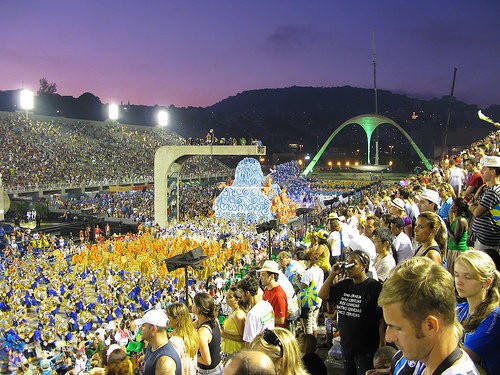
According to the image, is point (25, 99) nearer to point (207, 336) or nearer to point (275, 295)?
point (275, 295)

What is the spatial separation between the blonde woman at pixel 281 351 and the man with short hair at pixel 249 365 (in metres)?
0.52

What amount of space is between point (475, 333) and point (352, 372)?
1.69 metres

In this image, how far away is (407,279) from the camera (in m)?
2.00

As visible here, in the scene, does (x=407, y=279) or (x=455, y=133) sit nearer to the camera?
(x=407, y=279)

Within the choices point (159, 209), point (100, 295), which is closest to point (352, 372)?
point (100, 295)

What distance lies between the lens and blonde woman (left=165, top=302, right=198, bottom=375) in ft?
13.4

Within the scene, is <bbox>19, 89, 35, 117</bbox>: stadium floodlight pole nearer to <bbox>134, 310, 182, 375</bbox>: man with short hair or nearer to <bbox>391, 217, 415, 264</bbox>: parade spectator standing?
<bbox>391, 217, 415, 264</bbox>: parade spectator standing

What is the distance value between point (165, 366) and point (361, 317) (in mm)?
1675

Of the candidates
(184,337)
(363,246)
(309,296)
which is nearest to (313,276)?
(309,296)

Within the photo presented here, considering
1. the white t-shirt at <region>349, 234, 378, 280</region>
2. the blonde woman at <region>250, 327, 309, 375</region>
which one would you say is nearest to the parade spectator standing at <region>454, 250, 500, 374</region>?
the blonde woman at <region>250, 327, 309, 375</region>

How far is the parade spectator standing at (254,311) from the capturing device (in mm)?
4370

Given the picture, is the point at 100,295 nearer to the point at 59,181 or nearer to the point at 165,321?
the point at 165,321

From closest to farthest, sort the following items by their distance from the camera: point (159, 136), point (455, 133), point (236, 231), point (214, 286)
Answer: point (214, 286) → point (236, 231) → point (159, 136) → point (455, 133)

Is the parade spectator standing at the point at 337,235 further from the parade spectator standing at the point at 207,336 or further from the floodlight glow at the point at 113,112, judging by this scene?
the floodlight glow at the point at 113,112
